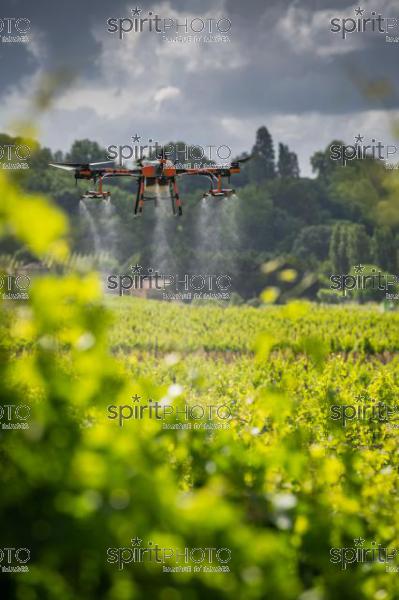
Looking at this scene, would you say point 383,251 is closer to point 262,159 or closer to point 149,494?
point 262,159

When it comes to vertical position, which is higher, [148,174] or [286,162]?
[286,162]

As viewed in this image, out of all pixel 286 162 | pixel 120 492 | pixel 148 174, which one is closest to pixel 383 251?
pixel 286 162

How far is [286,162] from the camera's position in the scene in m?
64.8

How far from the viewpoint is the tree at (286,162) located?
212ft

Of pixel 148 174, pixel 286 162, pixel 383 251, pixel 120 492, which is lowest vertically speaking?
pixel 120 492

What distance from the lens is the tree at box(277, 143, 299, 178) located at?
212 feet

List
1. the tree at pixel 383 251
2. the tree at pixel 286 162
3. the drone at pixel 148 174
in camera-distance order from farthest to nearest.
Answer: the tree at pixel 286 162
the tree at pixel 383 251
the drone at pixel 148 174

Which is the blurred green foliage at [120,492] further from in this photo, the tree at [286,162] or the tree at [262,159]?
the tree at [286,162]

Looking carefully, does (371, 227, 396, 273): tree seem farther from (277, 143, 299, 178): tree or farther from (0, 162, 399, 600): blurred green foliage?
(0, 162, 399, 600): blurred green foliage

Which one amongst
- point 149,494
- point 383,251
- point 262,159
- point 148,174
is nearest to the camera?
point 149,494

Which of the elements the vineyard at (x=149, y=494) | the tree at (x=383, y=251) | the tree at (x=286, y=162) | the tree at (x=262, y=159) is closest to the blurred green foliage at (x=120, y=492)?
the vineyard at (x=149, y=494)

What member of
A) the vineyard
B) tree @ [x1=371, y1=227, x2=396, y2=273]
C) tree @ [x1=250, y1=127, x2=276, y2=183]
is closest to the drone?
the vineyard

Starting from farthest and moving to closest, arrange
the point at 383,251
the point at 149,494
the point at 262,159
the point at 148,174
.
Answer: the point at 262,159
the point at 383,251
the point at 148,174
the point at 149,494

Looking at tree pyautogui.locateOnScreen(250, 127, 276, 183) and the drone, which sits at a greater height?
tree pyautogui.locateOnScreen(250, 127, 276, 183)
